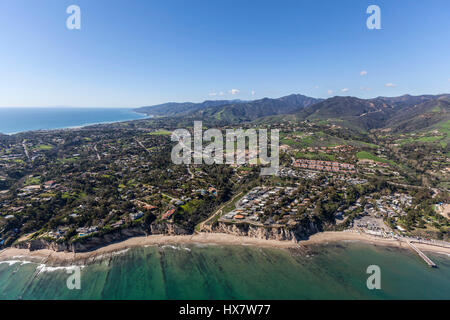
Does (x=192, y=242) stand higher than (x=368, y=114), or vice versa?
(x=368, y=114)

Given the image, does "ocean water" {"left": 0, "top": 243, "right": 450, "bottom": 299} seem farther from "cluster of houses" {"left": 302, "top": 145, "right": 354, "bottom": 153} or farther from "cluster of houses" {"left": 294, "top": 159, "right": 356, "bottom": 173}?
"cluster of houses" {"left": 302, "top": 145, "right": 354, "bottom": 153}

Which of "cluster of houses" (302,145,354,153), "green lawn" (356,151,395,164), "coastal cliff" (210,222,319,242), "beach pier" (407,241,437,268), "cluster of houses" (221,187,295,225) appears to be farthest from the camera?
"cluster of houses" (302,145,354,153)

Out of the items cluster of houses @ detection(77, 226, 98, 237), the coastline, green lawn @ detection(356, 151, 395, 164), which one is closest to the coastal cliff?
the coastline

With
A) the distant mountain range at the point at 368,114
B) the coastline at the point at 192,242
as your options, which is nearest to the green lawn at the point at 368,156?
the coastline at the point at 192,242

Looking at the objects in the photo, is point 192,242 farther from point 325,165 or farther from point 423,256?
point 325,165

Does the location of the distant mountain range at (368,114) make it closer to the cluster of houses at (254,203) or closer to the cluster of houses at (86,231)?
the cluster of houses at (254,203)

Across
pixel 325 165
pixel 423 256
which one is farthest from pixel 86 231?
pixel 325 165
